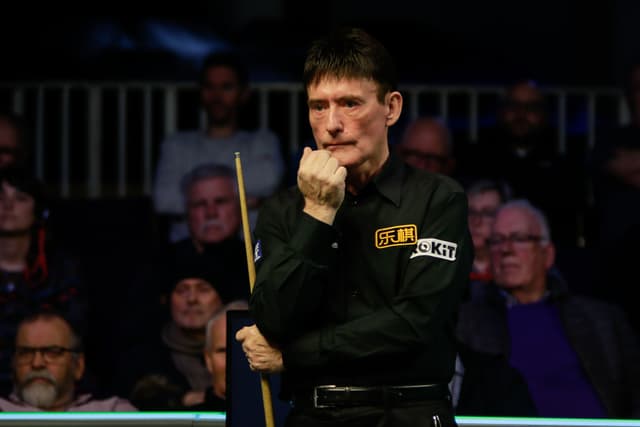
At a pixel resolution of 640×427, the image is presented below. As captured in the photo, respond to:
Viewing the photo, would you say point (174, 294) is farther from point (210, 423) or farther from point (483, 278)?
point (210, 423)

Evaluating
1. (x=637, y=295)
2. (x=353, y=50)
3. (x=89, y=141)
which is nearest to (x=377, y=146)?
(x=353, y=50)

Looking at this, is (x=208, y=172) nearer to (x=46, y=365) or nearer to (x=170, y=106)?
(x=46, y=365)

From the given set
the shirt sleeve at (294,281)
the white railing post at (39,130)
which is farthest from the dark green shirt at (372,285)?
the white railing post at (39,130)

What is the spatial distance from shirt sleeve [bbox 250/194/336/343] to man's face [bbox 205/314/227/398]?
1796 millimetres

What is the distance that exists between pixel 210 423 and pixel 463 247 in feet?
2.89

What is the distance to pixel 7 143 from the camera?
202 inches

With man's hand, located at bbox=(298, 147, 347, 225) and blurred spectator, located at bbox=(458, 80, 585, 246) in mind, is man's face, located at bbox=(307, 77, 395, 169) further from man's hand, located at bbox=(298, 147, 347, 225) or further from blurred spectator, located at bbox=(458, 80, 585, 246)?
blurred spectator, located at bbox=(458, 80, 585, 246)

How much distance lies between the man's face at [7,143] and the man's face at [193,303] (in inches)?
47.0

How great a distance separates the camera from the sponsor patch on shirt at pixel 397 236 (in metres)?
2.22

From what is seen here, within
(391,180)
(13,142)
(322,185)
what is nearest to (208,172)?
(13,142)

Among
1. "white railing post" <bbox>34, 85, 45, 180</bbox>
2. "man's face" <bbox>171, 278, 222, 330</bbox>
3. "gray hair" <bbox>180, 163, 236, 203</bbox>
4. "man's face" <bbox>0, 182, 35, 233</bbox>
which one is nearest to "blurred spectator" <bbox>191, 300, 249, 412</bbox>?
A: "man's face" <bbox>171, 278, 222, 330</bbox>

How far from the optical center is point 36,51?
24.4ft

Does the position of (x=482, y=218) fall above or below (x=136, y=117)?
below

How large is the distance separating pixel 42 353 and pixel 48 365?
0.06m
